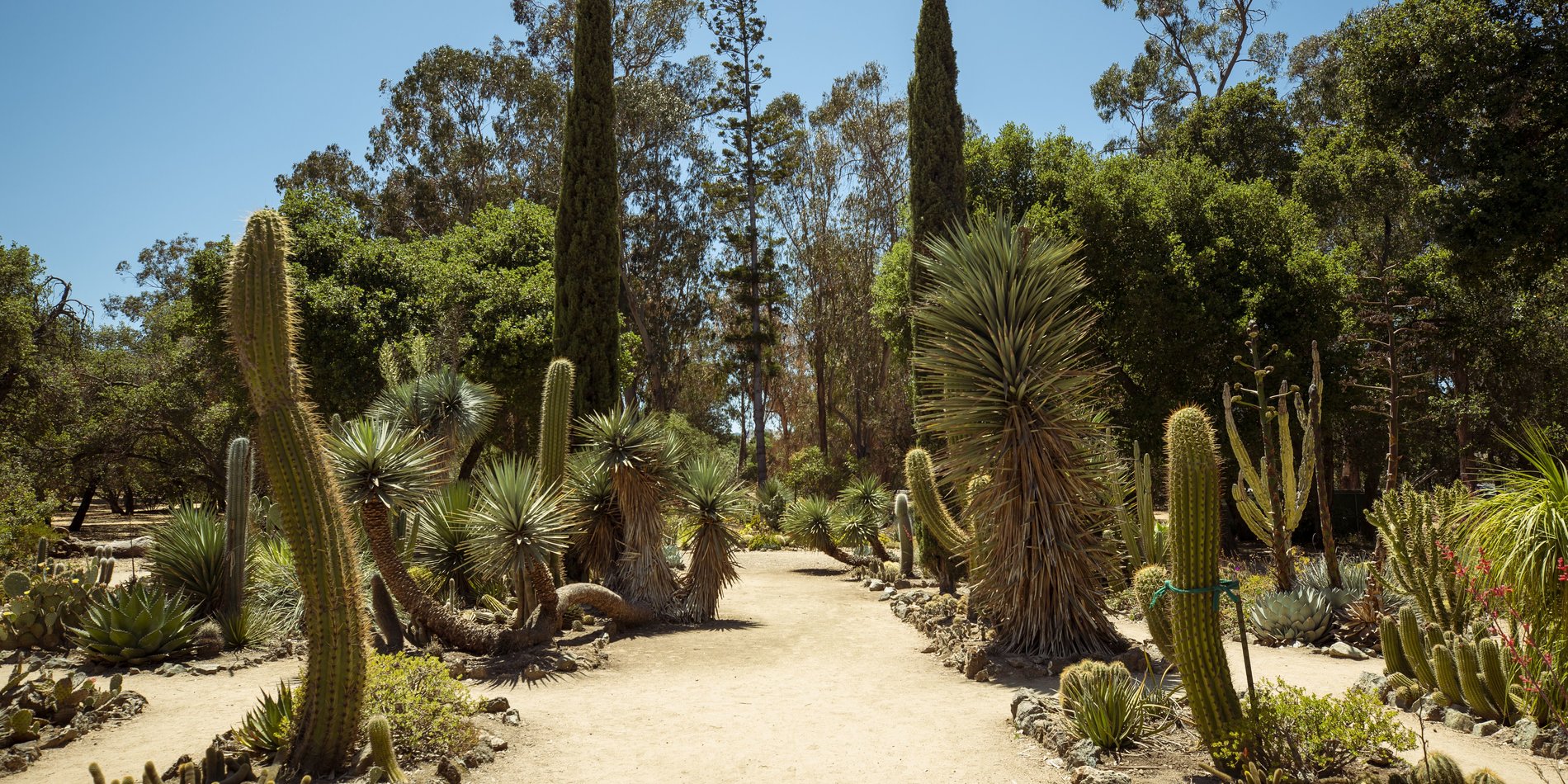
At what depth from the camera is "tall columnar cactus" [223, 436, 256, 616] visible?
951cm

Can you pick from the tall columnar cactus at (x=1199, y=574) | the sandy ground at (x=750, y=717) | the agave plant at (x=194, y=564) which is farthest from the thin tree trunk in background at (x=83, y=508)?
the tall columnar cactus at (x=1199, y=574)

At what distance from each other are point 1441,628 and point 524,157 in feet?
103

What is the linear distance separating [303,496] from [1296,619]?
30.4ft

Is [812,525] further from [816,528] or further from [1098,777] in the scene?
[1098,777]

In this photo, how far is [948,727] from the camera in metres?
6.61

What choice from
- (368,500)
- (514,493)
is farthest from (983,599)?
(368,500)

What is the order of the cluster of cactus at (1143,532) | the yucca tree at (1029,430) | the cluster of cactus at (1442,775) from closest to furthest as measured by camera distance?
the cluster of cactus at (1442,775)
the yucca tree at (1029,430)
the cluster of cactus at (1143,532)

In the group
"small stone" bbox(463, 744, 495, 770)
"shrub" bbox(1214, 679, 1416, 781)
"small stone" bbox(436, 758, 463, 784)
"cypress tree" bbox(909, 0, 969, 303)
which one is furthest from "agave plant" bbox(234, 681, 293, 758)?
"cypress tree" bbox(909, 0, 969, 303)

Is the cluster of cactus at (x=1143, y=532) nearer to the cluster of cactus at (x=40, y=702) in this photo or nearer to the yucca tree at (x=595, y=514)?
the yucca tree at (x=595, y=514)

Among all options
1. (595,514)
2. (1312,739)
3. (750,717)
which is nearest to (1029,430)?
(750,717)

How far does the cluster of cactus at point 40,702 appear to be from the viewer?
589 centimetres

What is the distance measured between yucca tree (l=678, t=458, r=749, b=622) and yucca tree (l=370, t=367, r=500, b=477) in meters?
3.62

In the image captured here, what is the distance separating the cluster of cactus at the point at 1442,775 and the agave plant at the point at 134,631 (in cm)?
969

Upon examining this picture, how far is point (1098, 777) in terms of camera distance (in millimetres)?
4910
